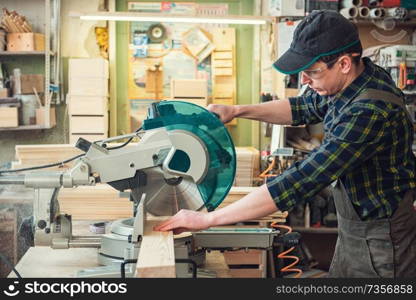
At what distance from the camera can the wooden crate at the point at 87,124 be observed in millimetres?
5020

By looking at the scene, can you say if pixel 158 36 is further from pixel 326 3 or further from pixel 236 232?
pixel 236 232

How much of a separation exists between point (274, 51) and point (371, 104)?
310cm

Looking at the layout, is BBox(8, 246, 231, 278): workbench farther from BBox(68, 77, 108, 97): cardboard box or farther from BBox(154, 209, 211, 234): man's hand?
BBox(68, 77, 108, 97): cardboard box

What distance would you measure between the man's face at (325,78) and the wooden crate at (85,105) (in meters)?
3.36

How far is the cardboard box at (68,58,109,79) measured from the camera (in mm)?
5016

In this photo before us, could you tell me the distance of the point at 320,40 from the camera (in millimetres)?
1787

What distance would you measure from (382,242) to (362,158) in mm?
324

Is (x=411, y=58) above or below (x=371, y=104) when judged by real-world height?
above

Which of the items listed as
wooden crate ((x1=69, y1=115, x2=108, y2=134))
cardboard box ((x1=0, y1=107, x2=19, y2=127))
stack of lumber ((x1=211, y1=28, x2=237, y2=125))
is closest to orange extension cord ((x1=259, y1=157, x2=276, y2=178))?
stack of lumber ((x1=211, y1=28, x2=237, y2=125))

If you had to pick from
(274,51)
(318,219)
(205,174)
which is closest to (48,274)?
(205,174)

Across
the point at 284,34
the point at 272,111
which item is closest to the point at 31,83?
the point at 284,34

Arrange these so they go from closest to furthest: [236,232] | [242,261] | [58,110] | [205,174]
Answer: [205,174] → [236,232] → [242,261] → [58,110]

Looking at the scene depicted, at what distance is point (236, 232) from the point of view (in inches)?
80.1

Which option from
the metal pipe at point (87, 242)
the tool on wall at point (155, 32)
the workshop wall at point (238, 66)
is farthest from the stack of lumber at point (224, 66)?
the metal pipe at point (87, 242)
